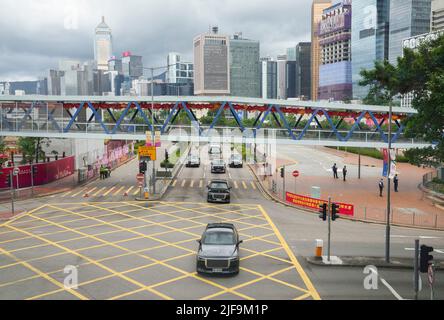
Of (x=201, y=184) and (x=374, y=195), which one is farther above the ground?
(x=201, y=184)

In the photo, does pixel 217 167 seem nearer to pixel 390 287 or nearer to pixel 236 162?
pixel 236 162

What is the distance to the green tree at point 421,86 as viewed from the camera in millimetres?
18531

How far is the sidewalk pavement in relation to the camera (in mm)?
28656

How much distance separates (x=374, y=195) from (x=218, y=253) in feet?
79.5

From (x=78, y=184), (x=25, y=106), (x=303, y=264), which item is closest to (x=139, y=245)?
(x=303, y=264)

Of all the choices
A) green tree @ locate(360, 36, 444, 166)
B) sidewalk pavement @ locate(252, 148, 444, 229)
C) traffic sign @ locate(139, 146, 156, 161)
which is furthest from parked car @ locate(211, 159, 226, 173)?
green tree @ locate(360, 36, 444, 166)

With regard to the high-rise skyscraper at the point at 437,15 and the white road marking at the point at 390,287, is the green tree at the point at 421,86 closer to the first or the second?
the white road marking at the point at 390,287

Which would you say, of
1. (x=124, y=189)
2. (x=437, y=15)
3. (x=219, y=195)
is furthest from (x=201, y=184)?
(x=437, y=15)

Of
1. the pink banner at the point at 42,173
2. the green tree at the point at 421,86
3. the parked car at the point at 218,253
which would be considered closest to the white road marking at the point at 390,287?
the parked car at the point at 218,253

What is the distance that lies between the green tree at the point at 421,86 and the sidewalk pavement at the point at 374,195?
28.8 ft

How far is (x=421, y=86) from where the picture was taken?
19.7 meters

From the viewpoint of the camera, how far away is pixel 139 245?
21.1m

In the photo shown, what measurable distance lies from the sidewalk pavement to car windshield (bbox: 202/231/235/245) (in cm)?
1284
